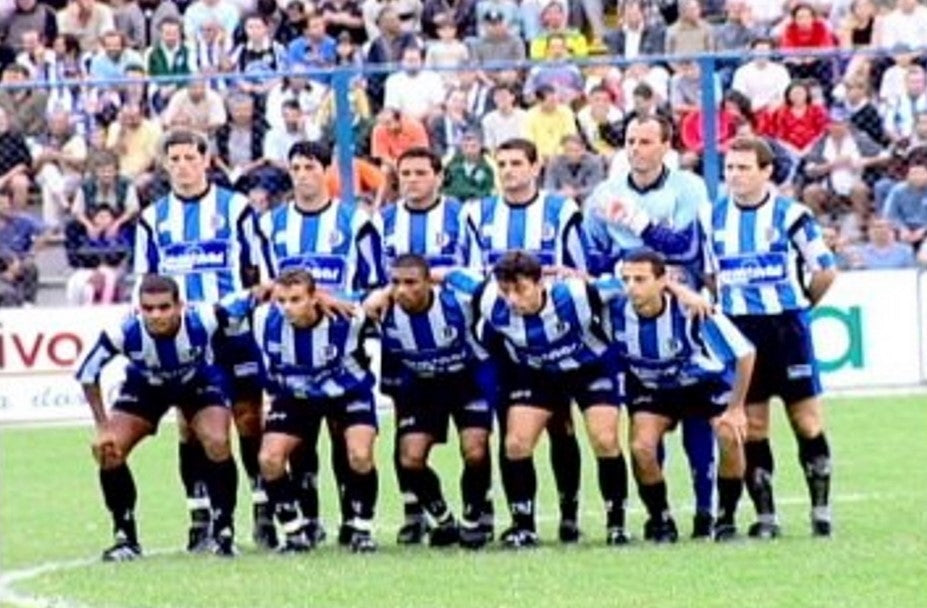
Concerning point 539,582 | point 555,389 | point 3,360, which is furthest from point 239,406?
point 3,360

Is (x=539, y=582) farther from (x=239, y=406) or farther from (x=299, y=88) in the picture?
(x=299, y=88)

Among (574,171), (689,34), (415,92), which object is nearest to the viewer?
(574,171)

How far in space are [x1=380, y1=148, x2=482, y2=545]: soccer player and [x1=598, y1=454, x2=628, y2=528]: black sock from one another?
35.8 inches

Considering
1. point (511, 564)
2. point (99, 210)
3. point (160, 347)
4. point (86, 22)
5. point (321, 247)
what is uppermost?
point (86, 22)

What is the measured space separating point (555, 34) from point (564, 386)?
11.8m

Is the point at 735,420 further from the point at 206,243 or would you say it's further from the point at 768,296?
the point at 206,243

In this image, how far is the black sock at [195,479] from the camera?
15258 millimetres

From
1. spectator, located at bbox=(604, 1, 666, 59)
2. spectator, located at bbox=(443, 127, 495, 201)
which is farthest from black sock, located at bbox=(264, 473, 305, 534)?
spectator, located at bbox=(604, 1, 666, 59)

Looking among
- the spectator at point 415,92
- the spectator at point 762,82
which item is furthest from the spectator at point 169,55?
the spectator at point 762,82

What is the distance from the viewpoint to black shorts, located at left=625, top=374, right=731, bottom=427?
14789 mm

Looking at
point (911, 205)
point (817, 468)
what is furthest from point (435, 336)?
point (911, 205)

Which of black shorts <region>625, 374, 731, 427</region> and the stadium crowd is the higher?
the stadium crowd

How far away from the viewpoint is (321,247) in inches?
593

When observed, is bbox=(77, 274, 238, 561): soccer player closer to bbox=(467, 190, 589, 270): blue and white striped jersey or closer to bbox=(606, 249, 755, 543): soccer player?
bbox=(467, 190, 589, 270): blue and white striped jersey
